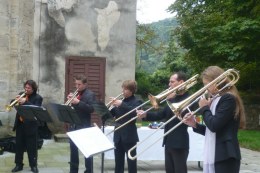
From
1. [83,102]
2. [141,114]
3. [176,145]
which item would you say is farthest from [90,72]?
[176,145]

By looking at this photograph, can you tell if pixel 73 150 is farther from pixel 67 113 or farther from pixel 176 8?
pixel 176 8

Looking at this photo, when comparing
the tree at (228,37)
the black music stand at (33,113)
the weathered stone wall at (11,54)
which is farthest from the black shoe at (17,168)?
the tree at (228,37)

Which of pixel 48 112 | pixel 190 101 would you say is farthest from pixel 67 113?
pixel 190 101

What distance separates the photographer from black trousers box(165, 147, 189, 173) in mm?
5859

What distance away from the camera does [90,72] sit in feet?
49.3

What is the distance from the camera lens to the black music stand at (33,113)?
7.76m

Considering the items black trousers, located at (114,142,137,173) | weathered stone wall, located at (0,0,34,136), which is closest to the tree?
weathered stone wall, located at (0,0,34,136)

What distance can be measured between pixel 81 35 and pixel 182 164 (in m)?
9.92

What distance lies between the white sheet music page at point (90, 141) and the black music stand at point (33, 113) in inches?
87.6

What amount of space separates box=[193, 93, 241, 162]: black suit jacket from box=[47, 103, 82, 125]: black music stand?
2.85 meters

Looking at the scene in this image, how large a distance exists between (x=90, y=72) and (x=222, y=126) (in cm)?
1076

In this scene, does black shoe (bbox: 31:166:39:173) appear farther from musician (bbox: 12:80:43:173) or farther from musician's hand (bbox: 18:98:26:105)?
musician's hand (bbox: 18:98:26:105)

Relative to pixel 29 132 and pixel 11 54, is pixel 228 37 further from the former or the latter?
pixel 29 132

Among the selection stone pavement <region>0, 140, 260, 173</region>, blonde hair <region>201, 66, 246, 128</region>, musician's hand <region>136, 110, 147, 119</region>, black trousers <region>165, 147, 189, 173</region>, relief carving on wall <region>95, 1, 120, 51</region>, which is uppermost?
relief carving on wall <region>95, 1, 120, 51</region>
